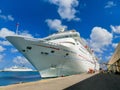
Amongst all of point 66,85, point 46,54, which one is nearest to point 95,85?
point 66,85

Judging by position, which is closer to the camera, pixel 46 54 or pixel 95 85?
pixel 95 85

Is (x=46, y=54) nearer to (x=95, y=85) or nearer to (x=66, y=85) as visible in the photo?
(x=66, y=85)

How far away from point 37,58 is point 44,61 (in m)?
1.28

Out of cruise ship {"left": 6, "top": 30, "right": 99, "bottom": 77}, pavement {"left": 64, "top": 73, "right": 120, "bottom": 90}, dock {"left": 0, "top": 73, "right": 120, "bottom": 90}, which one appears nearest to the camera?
dock {"left": 0, "top": 73, "right": 120, "bottom": 90}

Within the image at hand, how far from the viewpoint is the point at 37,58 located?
103 feet

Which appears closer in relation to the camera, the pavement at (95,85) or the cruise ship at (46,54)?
the pavement at (95,85)

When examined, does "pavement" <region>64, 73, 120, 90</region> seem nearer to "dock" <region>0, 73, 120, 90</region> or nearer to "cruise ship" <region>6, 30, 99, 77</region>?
"dock" <region>0, 73, 120, 90</region>

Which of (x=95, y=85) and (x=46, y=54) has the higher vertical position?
(x=46, y=54)

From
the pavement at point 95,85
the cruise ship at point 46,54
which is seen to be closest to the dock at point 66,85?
the pavement at point 95,85

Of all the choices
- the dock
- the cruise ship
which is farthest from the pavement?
the cruise ship

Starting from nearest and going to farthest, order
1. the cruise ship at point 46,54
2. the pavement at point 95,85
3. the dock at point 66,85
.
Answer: the dock at point 66,85 → the pavement at point 95,85 → the cruise ship at point 46,54

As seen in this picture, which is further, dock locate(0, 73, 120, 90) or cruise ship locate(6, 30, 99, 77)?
cruise ship locate(6, 30, 99, 77)

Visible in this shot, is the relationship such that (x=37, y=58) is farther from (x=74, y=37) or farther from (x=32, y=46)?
(x=74, y=37)

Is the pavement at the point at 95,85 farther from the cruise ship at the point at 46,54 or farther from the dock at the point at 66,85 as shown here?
the cruise ship at the point at 46,54
